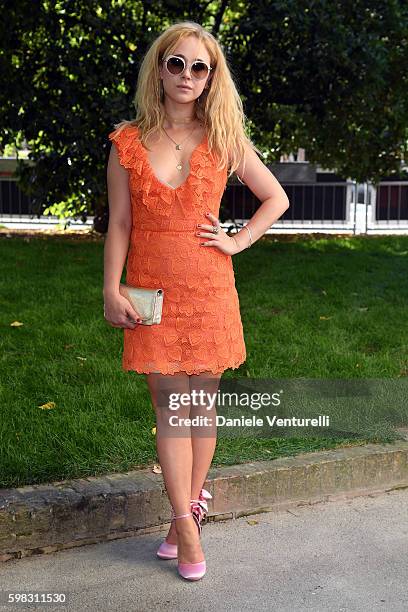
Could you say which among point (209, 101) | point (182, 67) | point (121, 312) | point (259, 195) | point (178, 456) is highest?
point (182, 67)

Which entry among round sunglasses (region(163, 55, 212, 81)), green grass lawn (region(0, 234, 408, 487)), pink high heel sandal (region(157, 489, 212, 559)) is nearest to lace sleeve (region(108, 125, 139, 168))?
round sunglasses (region(163, 55, 212, 81))

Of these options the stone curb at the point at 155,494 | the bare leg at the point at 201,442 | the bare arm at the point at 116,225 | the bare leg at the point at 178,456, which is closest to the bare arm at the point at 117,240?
the bare arm at the point at 116,225

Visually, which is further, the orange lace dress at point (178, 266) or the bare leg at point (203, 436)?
the bare leg at point (203, 436)

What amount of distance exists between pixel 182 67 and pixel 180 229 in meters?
0.58

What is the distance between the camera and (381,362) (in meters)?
6.06

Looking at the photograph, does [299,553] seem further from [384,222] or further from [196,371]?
[384,222]

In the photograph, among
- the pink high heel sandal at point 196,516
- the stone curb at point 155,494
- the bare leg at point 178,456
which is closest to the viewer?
the bare leg at point 178,456

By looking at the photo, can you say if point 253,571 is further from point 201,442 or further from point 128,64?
point 128,64

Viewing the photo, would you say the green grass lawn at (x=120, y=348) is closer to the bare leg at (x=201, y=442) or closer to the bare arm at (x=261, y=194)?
the bare leg at (x=201, y=442)

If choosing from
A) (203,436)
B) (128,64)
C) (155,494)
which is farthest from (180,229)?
(128,64)

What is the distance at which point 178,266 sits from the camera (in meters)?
3.37

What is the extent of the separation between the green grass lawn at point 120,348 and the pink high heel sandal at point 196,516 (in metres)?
0.57

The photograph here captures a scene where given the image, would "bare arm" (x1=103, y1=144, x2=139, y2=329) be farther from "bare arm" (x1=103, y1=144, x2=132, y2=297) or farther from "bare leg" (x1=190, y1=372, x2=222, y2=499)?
"bare leg" (x1=190, y1=372, x2=222, y2=499)

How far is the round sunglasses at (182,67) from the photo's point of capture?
10.9 feet
